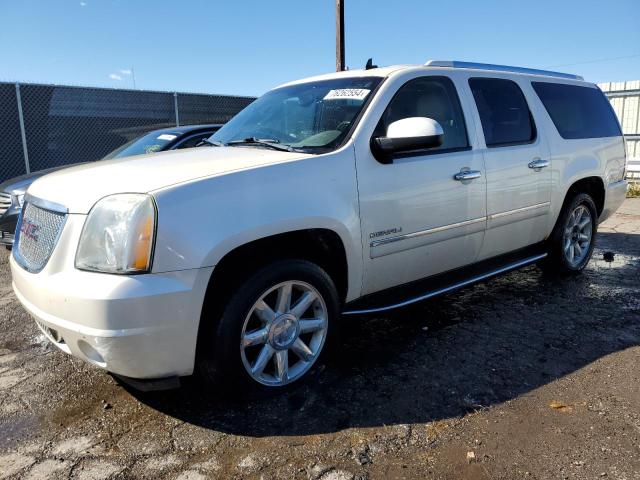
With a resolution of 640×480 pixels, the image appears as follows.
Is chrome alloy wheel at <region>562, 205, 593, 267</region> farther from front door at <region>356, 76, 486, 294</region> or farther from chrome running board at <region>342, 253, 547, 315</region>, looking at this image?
front door at <region>356, 76, 486, 294</region>

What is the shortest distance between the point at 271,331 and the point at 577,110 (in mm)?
3931

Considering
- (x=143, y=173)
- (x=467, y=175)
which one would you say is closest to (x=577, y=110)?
(x=467, y=175)

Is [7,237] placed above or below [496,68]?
below

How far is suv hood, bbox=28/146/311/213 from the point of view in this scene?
2510 millimetres

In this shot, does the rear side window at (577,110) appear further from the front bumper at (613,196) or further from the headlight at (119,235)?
the headlight at (119,235)

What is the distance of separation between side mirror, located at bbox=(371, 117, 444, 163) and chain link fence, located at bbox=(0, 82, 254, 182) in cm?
915

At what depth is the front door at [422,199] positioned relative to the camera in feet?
10.4

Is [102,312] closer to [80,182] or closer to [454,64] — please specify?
[80,182]

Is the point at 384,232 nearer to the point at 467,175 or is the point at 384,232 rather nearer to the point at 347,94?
the point at 467,175

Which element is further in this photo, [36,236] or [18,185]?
[18,185]

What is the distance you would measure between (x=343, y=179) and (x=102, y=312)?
1465 mm

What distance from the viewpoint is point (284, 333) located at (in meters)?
2.89

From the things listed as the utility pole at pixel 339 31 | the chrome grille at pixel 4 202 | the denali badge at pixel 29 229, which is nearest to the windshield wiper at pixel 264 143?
the denali badge at pixel 29 229

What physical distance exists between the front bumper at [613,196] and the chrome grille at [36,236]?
5092mm
